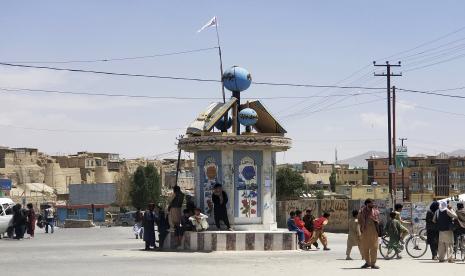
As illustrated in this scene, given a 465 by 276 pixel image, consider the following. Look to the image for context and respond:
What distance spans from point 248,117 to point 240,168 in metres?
1.53

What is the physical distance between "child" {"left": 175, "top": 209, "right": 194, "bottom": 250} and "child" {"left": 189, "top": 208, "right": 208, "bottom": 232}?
33 cm

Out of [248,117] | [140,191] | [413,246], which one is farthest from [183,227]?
[140,191]

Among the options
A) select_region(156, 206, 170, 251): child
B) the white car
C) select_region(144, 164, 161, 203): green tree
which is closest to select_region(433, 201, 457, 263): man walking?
select_region(156, 206, 170, 251): child

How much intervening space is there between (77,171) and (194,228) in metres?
132

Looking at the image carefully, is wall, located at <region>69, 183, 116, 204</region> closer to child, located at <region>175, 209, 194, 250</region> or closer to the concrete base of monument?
child, located at <region>175, 209, 194, 250</region>

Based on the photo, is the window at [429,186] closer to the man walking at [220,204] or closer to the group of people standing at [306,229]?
the group of people standing at [306,229]

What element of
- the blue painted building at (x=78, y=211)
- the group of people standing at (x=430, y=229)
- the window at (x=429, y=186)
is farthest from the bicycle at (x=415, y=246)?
the window at (x=429, y=186)

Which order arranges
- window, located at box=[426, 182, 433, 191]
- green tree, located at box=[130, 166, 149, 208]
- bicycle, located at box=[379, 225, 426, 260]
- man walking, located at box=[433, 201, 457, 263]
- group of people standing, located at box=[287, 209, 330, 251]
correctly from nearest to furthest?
man walking, located at box=[433, 201, 457, 263] → bicycle, located at box=[379, 225, 426, 260] → group of people standing, located at box=[287, 209, 330, 251] → green tree, located at box=[130, 166, 149, 208] → window, located at box=[426, 182, 433, 191]

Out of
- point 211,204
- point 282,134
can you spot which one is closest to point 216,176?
point 211,204

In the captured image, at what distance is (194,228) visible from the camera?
2367 cm

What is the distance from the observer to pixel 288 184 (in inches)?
4075

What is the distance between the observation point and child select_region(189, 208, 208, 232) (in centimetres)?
2344

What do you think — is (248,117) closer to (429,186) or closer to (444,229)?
(444,229)

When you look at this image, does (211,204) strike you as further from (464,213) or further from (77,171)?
(77,171)
